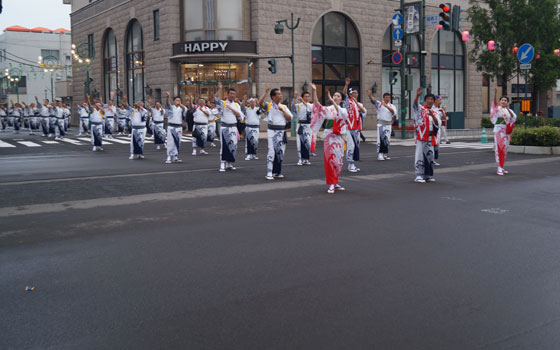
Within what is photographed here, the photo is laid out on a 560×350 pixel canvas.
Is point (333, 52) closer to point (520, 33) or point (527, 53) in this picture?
point (520, 33)

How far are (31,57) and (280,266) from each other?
297ft

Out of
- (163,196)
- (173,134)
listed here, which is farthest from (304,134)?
(163,196)

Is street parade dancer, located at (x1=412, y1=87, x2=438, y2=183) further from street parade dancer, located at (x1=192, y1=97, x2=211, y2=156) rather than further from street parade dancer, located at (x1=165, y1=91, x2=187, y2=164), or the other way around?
street parade dancer, located at (x1=192, y1=97, x2=211, y2=156)

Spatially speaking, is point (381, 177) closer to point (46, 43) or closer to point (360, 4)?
point (360, 4)

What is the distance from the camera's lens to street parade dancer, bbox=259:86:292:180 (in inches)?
508

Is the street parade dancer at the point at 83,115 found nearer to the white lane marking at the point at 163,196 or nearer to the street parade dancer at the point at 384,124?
the street parade dancer at the point at 384,124

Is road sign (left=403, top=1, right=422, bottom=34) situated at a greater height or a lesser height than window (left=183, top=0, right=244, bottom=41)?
lesser

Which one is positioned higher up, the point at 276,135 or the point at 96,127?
the point at 96,127

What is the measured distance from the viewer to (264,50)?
1441 inches

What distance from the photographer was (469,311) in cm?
454

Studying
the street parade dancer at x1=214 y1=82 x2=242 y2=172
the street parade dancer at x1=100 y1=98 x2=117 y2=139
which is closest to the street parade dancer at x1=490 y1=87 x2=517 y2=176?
the street parade dancer at x1=214 y1=82 x2=242 y2=172

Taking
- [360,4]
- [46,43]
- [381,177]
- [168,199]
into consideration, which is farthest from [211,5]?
[46,43]

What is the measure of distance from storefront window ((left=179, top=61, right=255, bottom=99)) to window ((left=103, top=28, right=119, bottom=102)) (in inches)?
412

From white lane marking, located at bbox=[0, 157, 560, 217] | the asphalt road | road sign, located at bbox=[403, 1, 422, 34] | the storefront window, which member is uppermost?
road sign, located at bbox=[403, 1, 422, 34]
